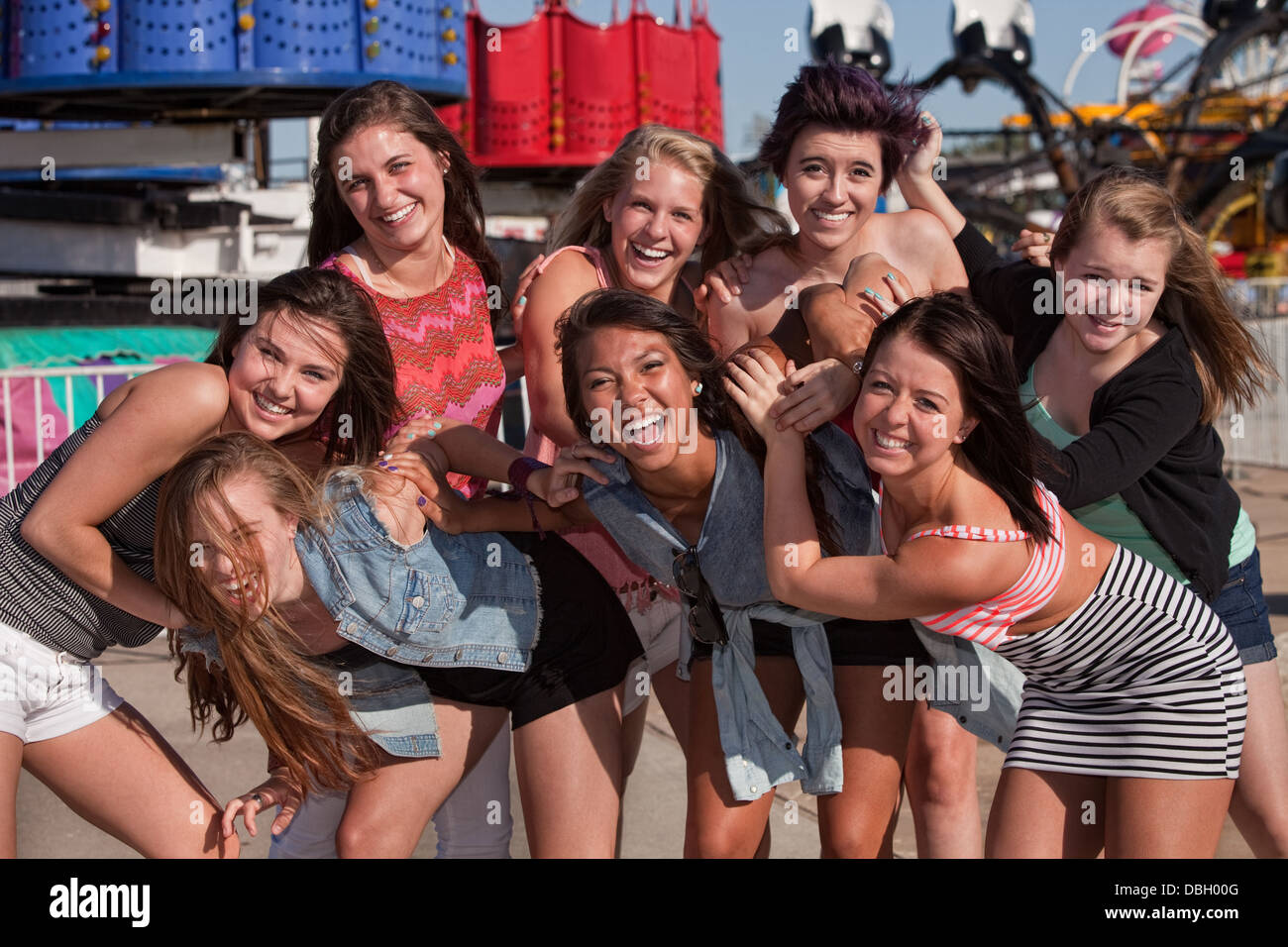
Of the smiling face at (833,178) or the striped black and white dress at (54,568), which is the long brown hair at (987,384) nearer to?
the smiling face at (833,178)

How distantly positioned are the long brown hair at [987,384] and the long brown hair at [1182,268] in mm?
512

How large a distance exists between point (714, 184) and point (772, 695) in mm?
1426

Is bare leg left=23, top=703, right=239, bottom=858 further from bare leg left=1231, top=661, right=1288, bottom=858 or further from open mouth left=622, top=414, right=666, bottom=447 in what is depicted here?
bare leg left=1231, top=661, right=1288, bottom=858

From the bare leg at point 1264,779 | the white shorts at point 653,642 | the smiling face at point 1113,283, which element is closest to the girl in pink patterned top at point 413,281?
the white shorts at point 653,642

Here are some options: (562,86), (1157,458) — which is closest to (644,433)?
(1157,458)

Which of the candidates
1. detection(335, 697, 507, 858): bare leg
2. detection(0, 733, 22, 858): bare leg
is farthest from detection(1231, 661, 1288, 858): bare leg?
detection(0, 733, 22, 858): bare leg

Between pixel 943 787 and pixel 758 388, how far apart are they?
1.14m

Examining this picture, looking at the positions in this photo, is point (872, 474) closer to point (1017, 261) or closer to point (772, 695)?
point (772, 695)

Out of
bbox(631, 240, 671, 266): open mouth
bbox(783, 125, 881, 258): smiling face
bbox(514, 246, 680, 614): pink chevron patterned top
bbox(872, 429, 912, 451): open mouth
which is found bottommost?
bbox(514, 246, 680, 614): pink chevron patterned top

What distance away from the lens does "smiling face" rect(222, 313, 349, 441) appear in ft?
9.21

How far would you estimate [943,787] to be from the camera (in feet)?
10.1

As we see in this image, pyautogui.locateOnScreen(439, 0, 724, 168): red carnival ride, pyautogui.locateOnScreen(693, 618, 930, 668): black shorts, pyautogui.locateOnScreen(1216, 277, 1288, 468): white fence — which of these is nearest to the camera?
pyautogui.locateOnScreen(693, 618, 930, 668): black shorts

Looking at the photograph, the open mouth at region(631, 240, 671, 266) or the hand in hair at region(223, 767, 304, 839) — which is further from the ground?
the open mouth at region(631, 240, 671, 266)
